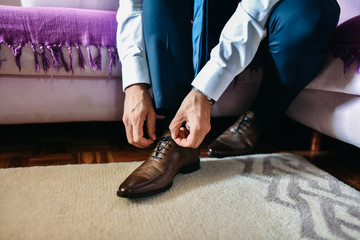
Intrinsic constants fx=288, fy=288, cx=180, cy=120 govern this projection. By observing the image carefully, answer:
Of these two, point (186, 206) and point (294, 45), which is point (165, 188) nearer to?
point (186, 206)

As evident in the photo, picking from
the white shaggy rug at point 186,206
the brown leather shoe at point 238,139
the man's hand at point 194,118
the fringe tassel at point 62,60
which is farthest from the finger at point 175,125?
the fringe tassel at point 62,60

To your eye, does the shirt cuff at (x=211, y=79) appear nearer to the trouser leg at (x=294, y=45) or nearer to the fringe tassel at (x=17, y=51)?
the trouser leg at (x=294, y=45)

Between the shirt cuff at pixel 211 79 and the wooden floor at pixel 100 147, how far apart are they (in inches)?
10.5

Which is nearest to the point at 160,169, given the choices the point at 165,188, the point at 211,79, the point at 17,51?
the point at 165,188

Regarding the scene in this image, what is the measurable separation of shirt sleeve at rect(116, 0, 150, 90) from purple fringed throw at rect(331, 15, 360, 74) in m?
0.42

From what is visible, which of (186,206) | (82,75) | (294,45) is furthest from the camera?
(82,75)

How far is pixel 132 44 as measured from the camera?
58 cm

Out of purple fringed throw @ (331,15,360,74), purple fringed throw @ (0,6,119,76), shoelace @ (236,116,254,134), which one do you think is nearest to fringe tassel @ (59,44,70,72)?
purple fringed throw @ (0,6,119,76)

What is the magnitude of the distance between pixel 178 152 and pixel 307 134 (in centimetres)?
59

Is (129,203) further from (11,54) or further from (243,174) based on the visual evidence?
(11,54)

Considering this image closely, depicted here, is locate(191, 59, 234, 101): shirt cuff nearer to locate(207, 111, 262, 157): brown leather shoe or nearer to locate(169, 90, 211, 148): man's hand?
locate(169, 90, 211, 148): man's hand

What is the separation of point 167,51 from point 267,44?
24cm

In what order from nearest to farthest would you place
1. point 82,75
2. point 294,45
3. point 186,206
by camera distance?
1. point 186,206
2. point 294,45
3. point 82,75

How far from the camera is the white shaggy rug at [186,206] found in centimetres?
40
